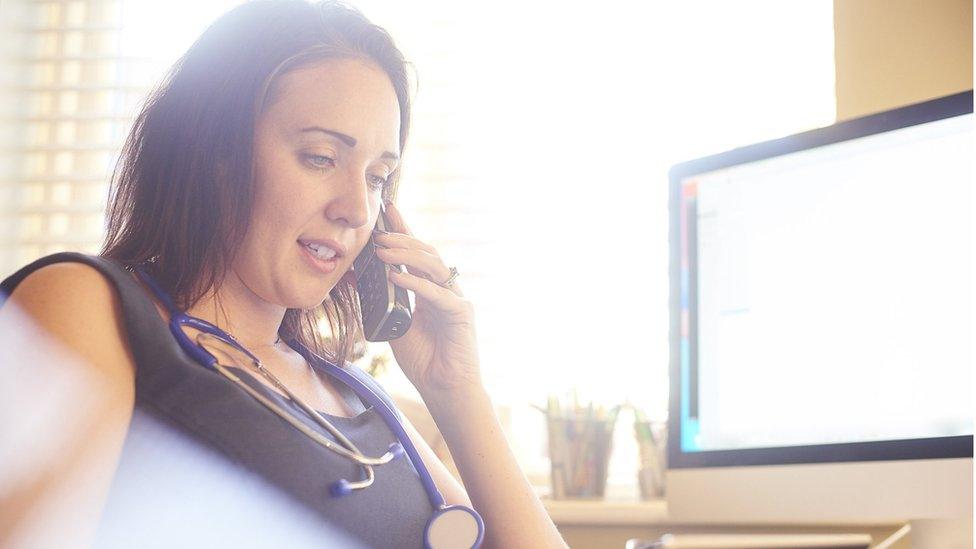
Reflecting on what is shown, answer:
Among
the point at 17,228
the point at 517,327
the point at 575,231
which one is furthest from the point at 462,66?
the point at 17,228

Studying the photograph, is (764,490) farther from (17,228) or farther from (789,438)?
(17,228)

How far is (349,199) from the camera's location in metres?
1.05

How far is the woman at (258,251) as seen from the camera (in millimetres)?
858

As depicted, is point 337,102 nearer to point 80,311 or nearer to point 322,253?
point 322,253

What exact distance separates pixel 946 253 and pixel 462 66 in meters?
1.66

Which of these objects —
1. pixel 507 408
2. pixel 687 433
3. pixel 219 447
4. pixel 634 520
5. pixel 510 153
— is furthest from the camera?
pixel 510 153

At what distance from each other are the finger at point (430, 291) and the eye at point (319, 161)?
8.4 inches

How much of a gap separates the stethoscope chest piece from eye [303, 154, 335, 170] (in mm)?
383

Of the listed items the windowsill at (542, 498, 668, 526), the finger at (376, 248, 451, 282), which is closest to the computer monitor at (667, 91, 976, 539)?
the finger at (376, 248, 451, 282)

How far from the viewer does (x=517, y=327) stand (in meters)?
2.24

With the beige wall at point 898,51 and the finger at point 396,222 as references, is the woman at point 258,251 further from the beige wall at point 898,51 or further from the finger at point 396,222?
the beige wall at point 898,51

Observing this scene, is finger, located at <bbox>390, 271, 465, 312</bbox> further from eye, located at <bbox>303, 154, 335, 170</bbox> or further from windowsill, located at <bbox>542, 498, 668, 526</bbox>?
windowsill, located at <bbox>542, 498, 668, 526</bbox>

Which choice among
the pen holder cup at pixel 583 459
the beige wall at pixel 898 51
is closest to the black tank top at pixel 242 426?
the pen holder cup at pixel 583 459

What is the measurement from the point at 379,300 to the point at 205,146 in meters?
0.30
